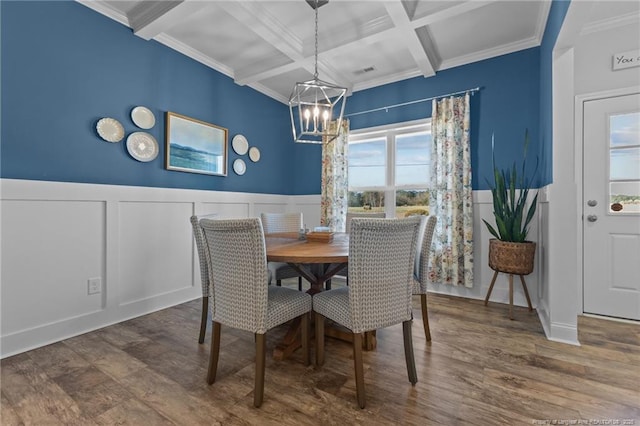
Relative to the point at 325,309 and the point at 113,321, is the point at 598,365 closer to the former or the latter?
the point at 325,309

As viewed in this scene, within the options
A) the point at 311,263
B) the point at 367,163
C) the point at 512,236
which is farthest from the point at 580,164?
the point at 311,263

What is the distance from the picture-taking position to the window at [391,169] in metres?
3.42

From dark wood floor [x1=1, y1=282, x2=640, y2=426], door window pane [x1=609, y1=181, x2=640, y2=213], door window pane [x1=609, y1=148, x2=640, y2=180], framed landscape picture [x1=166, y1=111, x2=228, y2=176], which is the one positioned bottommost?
dark wood floor [x1=1, y1=282, x2=640, y2=426]

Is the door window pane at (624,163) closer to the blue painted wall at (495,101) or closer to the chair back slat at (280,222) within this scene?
the blue painted wall at (495,101)

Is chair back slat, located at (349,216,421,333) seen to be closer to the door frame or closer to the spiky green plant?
the spiky green plant

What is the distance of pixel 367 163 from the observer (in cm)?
382

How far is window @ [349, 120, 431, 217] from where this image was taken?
3422 millimetres

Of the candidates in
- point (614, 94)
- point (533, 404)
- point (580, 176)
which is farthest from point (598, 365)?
point (614, 94)

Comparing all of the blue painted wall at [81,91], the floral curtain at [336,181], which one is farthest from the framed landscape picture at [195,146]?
the floral curtain at [336,181]

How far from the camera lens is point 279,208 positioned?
4.25 metres

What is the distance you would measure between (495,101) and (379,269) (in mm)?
2619

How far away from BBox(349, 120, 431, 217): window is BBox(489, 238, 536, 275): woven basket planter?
3.45ft

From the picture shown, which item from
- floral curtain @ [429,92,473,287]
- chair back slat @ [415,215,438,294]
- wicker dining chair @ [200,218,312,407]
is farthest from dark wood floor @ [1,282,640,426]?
floral curtain @ [429,92,473,287]

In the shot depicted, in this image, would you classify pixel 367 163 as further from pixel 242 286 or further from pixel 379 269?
pixel 242 286
